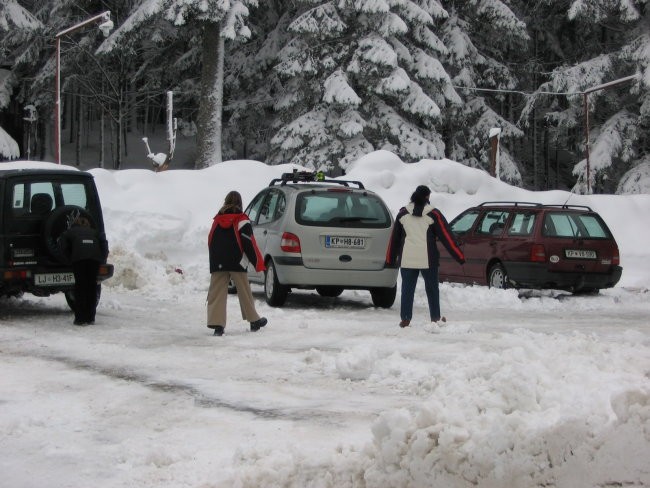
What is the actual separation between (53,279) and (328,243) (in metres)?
3.54

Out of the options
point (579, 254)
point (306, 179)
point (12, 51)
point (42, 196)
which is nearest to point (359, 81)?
point (12, 51)

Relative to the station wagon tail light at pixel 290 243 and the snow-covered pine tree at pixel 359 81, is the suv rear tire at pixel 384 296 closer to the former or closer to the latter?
the station wagon tail light at pixel 290 243

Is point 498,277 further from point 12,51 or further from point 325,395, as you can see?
point 12,51

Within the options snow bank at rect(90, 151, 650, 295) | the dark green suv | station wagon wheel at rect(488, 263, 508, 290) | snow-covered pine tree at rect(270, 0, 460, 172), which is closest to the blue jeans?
the dark green suv

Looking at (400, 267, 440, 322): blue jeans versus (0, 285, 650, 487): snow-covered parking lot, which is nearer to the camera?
(0, 285, 650, 487): snow-covered parking lot

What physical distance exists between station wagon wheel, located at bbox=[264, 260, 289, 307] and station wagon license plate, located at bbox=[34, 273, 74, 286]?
2728mm

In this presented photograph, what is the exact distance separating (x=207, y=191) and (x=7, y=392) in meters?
15.7

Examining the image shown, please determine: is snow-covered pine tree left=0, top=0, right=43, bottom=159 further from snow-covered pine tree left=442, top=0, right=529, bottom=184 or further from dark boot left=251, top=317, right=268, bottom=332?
dark boot left=251, top=317, right=268, bottom=332

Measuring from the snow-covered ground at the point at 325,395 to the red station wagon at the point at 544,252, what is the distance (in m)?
0.55

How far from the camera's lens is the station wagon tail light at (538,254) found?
49.5 feet

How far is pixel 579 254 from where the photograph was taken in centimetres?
1530

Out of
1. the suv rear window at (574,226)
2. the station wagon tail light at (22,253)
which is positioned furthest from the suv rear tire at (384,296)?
the station wagon tail light at (22,253)

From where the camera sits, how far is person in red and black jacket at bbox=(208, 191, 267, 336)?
10906 mm

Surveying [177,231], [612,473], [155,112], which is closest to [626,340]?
[612,473]
